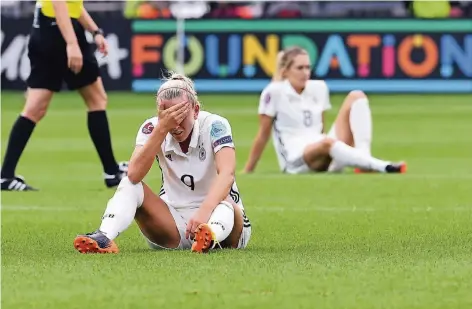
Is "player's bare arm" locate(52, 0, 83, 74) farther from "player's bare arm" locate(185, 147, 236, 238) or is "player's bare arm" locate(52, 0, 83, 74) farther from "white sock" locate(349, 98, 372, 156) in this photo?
"player's bare arm" locate(185, 147, 236, 238)

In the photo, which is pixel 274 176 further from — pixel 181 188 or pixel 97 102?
pixel 181 188

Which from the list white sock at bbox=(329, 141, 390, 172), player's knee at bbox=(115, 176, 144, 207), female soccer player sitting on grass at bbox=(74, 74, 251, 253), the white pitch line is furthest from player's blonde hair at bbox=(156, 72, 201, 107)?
white sock at bbox=(329, 141, 390, 172)

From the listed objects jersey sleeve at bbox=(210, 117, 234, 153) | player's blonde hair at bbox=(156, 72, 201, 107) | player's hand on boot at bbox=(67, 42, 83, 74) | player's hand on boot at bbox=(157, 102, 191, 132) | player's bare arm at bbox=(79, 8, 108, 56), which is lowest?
player's hand on boot at bbox=(67, 42, 83, 74)

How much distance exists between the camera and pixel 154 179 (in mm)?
12656

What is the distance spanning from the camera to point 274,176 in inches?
501

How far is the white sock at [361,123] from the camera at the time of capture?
12.7 m

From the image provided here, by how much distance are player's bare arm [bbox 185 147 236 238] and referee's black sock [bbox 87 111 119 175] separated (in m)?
4.02

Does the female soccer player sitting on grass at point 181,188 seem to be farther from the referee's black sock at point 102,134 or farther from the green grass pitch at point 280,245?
the referee's black sock at point 102,134

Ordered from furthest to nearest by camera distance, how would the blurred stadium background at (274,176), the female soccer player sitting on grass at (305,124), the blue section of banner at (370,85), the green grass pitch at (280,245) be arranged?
the blue section of banner at (370,85) → the female soccer player sitting on grass at (305,124) → the blurred stadium background at (274,176) → the green grass pitch at (280,245)

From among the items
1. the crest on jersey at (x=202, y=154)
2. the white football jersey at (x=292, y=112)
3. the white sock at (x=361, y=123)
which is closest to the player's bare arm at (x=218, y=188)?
the crest on jersey at (x=202, y=154)

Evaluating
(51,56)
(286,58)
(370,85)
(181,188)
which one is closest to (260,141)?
(286,58)

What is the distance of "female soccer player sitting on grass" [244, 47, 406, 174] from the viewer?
497 inches

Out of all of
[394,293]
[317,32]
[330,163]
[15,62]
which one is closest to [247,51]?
[317,32]

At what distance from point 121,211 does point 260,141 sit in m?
5.46
